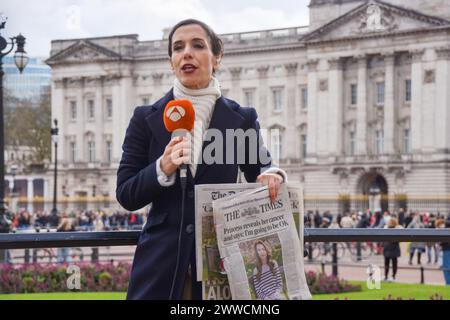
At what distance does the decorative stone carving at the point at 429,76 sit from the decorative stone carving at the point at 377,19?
12.6ft

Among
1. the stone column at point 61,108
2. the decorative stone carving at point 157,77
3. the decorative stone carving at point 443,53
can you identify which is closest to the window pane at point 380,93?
the decorative stone carving at point 443,53

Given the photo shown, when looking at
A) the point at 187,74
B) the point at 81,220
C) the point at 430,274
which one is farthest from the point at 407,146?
the point at 187,74

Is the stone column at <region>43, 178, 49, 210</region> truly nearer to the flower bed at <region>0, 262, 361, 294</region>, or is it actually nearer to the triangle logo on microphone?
the flower bed at <region>0, 262, 361, 294</region>

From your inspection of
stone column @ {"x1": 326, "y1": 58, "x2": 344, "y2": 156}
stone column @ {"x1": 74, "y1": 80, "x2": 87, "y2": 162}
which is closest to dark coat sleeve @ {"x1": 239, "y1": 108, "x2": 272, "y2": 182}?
stone column @ {"x1": 326, "y1": 58, "x2": 344, "y2": 156}

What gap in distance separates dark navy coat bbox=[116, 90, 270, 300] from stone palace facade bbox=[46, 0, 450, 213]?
184 feet

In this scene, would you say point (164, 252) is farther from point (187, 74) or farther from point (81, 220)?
point (81, 220)

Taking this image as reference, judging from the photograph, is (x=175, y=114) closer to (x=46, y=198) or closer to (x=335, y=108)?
(x=335, y=108)

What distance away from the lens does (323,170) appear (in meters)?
66.9

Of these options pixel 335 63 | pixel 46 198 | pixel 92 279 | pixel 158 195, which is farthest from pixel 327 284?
pixel 46 198

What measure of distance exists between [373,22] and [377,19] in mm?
446

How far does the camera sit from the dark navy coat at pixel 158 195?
3771 millimetres

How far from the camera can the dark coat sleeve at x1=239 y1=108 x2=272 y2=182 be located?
4.02 meters

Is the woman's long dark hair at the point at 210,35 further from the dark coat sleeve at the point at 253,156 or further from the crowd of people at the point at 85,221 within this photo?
the crowd of people at the point at 85,221

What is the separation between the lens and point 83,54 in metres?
78.1
